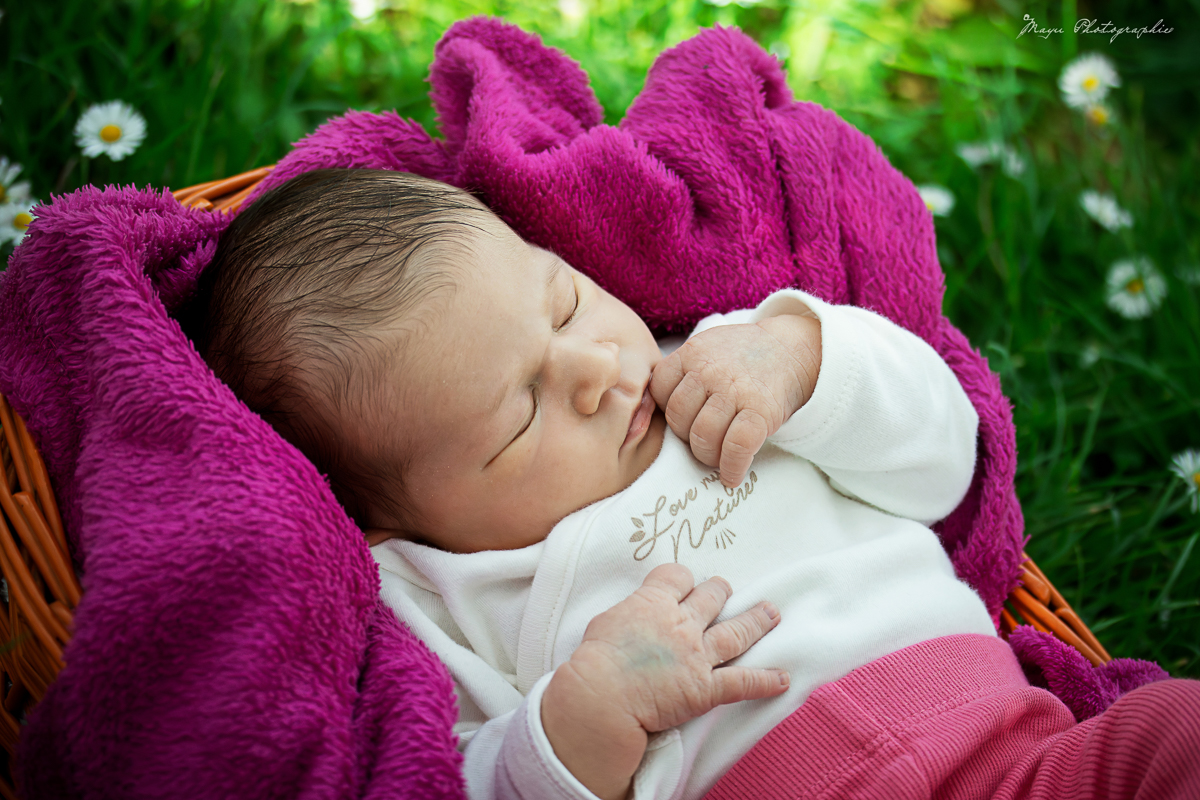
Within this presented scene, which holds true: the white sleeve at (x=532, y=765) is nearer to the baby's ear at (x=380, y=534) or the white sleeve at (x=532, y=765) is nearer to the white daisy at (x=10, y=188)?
the baby's ear at (x=380, y=534)

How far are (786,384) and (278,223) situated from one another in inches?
30.1

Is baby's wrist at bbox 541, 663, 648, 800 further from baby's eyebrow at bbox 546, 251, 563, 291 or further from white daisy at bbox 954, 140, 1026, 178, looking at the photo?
white daisy at bbox 954, 140, 1026, 178

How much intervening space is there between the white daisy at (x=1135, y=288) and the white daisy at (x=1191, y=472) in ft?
1.41

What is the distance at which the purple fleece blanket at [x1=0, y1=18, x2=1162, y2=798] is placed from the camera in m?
0.97

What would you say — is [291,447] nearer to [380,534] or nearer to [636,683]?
[380,534]

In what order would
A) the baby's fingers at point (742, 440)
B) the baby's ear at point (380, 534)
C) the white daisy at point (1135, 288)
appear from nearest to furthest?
1. the baby's fingers at point (742, 440)
2. the baby's ear at point (380, 534)
3. the white daisy at point (1135, 288)

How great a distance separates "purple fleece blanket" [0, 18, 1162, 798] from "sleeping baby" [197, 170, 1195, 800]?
114 millimetres

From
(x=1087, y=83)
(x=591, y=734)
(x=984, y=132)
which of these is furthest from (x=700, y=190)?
Result: (x=1087, y=83)

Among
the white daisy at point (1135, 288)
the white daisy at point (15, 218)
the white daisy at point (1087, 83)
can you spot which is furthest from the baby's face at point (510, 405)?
the white daisy at point (1087, 83)

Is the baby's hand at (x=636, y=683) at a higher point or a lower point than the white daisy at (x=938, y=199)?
lower

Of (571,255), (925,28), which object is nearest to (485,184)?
(571,255)

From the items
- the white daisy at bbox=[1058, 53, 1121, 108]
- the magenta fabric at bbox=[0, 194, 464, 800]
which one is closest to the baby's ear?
the magenta fabric at bbox=[0, 194, 464, 800]

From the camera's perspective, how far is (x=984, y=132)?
2260 mm

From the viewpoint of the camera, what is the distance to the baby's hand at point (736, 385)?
1.20 metres
